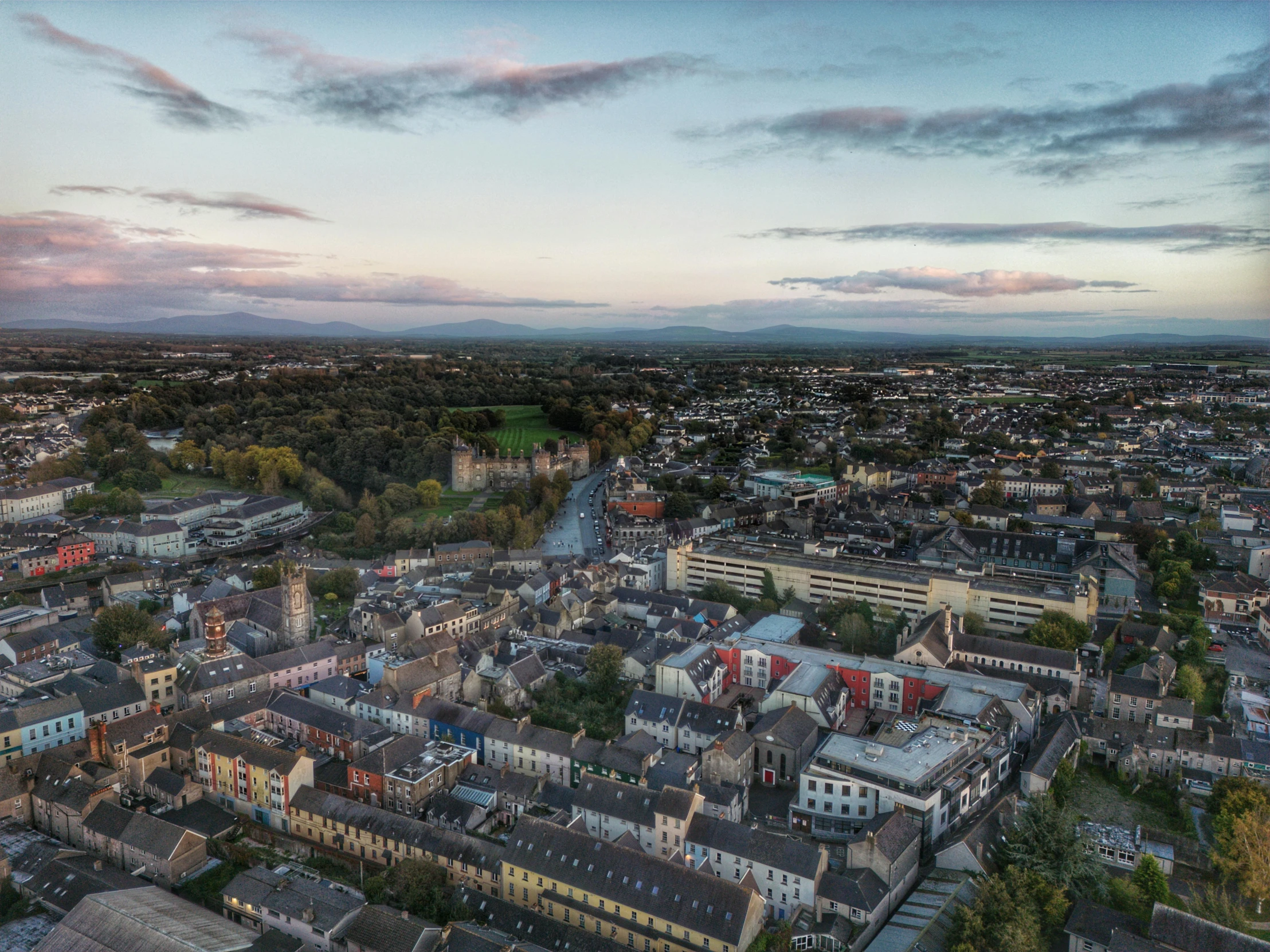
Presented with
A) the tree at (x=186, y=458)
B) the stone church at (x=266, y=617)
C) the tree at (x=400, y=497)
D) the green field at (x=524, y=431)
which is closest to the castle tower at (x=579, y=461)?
the green field at (x=524, y=431)

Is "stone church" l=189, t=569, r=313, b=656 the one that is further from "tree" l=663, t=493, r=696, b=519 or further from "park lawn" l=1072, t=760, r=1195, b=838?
"park lawn" l=1072, t=760, r=1195, b=838

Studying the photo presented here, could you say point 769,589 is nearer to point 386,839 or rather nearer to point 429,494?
point 386,839

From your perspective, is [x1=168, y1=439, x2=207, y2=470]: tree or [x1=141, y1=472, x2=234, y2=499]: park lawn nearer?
[x1=141, y1=472, x2=234, y2=499]: park lawn

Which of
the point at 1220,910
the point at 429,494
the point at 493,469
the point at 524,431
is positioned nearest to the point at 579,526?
the point at 429,494

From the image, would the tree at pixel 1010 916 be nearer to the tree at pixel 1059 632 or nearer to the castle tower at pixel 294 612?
the tree at pixel 1059 632

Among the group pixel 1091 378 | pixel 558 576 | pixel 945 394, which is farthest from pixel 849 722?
pixel 1091 378

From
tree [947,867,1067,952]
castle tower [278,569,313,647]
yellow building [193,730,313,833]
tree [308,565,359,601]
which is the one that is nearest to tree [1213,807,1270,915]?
tree [947,867,1067,952]

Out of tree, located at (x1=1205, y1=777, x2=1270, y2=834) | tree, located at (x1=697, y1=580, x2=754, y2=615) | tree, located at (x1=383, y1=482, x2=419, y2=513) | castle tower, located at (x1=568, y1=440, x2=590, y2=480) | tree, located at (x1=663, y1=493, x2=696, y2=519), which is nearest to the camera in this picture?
tree, located at (x1=1205, y1=777, x2=1270, y2=834)
